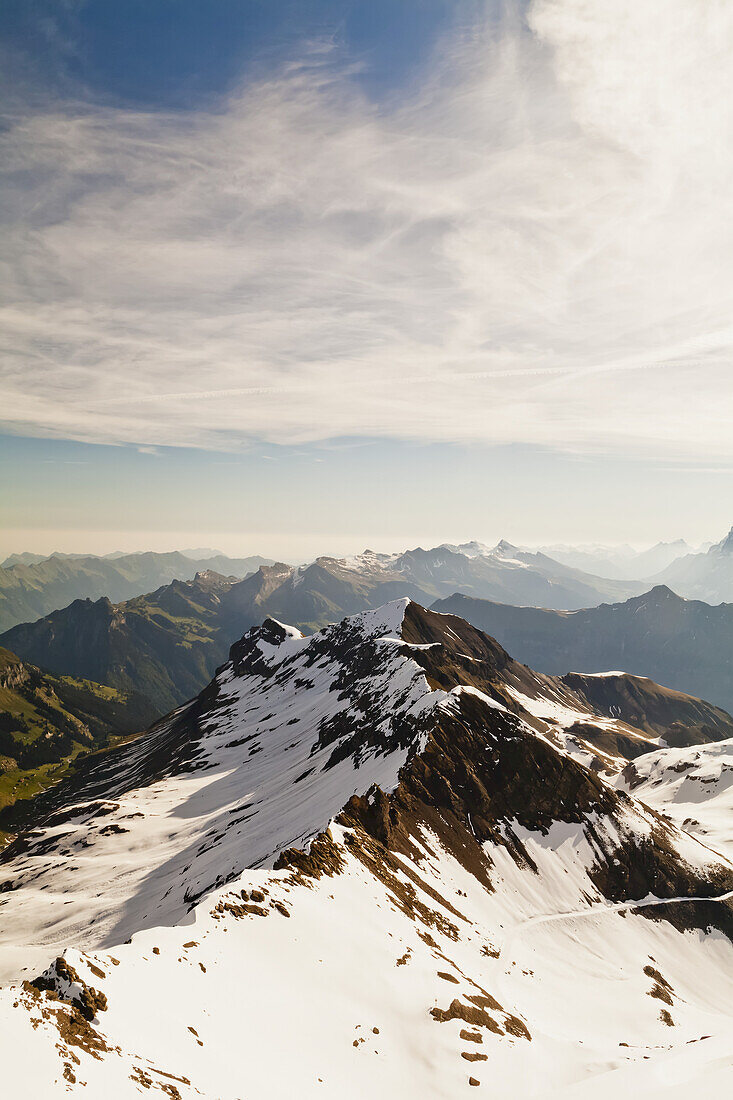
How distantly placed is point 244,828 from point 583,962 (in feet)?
267

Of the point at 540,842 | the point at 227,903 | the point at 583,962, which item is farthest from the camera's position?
the point at 540,842

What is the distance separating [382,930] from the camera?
68.3 m

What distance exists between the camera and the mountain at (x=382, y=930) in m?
39.9

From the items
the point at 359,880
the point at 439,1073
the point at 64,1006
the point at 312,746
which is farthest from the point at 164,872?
the point at 64,1006

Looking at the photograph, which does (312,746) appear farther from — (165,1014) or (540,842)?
(165,1014)

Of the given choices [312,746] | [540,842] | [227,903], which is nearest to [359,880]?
[227,903]

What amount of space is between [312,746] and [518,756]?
78.6 metres

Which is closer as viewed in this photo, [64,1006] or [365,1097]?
[64,1006]

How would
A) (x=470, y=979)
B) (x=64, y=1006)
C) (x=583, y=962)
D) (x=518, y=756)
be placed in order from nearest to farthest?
1. (x=64, y=1006)
2. (x=470, y=979)
3. (x=583, y=962)
4. (x=518, y=756)

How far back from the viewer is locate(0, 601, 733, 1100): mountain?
3994 cm

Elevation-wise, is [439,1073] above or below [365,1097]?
below

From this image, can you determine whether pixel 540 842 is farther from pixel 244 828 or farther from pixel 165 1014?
pixel 165 1014

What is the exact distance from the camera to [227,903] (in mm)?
59281

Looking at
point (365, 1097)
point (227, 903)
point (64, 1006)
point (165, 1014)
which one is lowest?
point (365, 1097)
